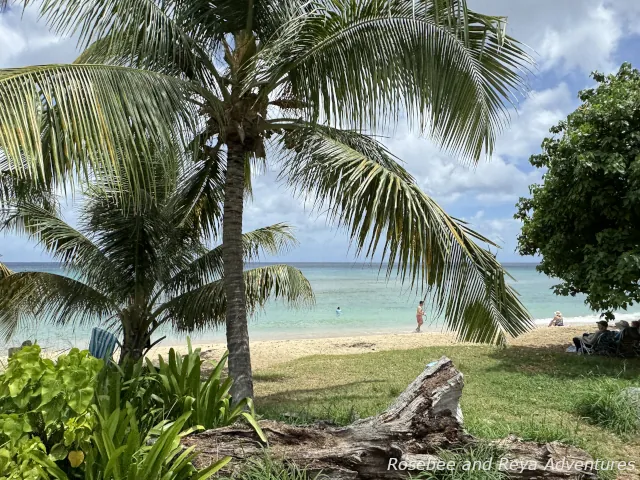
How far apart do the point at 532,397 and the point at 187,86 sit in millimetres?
6183

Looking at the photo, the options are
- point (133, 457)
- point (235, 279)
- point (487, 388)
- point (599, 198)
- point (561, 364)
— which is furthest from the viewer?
point (561, 364)

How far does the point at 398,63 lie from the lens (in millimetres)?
5332

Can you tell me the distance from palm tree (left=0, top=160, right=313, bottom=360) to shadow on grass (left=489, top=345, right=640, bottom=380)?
6.01 meters

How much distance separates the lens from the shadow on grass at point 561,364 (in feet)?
29.5

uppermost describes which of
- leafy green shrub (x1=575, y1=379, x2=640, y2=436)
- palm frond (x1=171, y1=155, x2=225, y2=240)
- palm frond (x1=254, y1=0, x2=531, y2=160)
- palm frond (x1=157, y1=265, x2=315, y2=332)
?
palm frond (x1=254, y1=0, x2=531, y2=160)

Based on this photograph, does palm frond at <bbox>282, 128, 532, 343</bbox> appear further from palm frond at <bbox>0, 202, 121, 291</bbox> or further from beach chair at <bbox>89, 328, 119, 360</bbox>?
palm frond at <bbox>0, 202, 121, 291</bbox>

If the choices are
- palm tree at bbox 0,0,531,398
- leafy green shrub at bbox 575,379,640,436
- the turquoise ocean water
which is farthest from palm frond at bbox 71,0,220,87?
the turquoise ocean water

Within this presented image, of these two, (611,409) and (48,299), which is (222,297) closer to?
(48,299)

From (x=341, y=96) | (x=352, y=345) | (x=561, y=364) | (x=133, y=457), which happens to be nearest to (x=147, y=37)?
(x=341, y=96)

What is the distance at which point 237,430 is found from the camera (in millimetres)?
3562

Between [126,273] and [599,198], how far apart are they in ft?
26.8

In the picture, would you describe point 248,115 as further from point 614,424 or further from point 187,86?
point 614,424

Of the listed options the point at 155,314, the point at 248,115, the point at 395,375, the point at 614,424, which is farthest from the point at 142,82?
the point at 395,375

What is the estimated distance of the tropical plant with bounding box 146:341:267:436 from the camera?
12.6 ft
